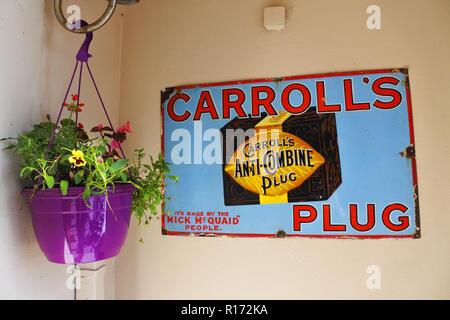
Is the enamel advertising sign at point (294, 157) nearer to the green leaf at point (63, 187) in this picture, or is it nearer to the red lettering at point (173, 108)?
the red lettering at point (173, 108)

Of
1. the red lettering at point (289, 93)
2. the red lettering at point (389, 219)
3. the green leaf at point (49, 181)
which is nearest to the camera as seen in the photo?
the green leaf at point (49, 181)

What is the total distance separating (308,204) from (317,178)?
13 centimetres

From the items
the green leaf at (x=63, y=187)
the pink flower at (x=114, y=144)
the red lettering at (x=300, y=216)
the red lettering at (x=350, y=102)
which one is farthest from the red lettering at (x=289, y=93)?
the green leaf at (x=63, y=187)

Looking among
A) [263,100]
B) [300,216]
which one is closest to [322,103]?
[263,100]

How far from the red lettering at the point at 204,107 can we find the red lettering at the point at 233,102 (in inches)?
2.2

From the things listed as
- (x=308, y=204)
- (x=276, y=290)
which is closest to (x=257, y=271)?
(x=276, y=290)

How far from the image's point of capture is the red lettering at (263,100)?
148 centimetres

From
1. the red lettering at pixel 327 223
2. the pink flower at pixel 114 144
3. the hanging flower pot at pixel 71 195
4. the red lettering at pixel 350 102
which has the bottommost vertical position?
the red lettering at pixel 327 223

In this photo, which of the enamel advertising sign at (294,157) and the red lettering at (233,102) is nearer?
the enamel advertising sign at (294,157)

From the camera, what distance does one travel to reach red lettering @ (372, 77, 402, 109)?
1397mm

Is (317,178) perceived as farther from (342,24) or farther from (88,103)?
(88,103)

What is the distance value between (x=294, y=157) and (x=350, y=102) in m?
0.38

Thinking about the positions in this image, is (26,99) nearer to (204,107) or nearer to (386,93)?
(204,107)

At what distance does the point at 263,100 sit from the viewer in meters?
1.49
